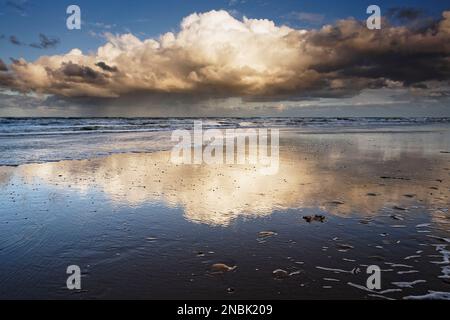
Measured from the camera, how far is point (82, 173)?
12078 millimetres

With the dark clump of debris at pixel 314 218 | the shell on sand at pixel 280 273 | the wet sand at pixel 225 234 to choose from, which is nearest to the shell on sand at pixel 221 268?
the wet sand at pixel 225 234

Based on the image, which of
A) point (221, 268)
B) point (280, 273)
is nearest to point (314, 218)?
point (280, 273)

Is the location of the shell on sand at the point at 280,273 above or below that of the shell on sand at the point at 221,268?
below

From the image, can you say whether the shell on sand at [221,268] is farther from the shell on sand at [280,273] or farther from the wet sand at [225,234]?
the shell on sand at [280,273]

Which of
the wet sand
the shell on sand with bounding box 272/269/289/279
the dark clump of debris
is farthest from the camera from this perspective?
the dark clump of debris

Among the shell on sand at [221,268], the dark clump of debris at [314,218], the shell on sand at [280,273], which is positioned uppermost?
the dark clump of debris at [314,218]

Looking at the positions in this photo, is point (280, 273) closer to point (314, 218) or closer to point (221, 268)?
point (221, 268)

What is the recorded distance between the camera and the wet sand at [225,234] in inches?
170

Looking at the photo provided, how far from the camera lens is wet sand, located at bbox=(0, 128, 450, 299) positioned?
4316 millimetres

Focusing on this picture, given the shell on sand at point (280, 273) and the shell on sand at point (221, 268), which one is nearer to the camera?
the shell on sand at point (280, 273)

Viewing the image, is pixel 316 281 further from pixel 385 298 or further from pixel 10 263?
pixel 10 263

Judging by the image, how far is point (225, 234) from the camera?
20.1ft

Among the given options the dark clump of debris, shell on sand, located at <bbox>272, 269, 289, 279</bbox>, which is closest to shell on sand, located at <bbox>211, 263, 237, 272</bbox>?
shell on sand, located at <bbox>272, 269, 289, 279</bbox>

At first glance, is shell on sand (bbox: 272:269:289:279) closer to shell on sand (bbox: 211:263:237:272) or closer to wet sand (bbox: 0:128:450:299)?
wet sand (bbox: 0:128:450:299)
